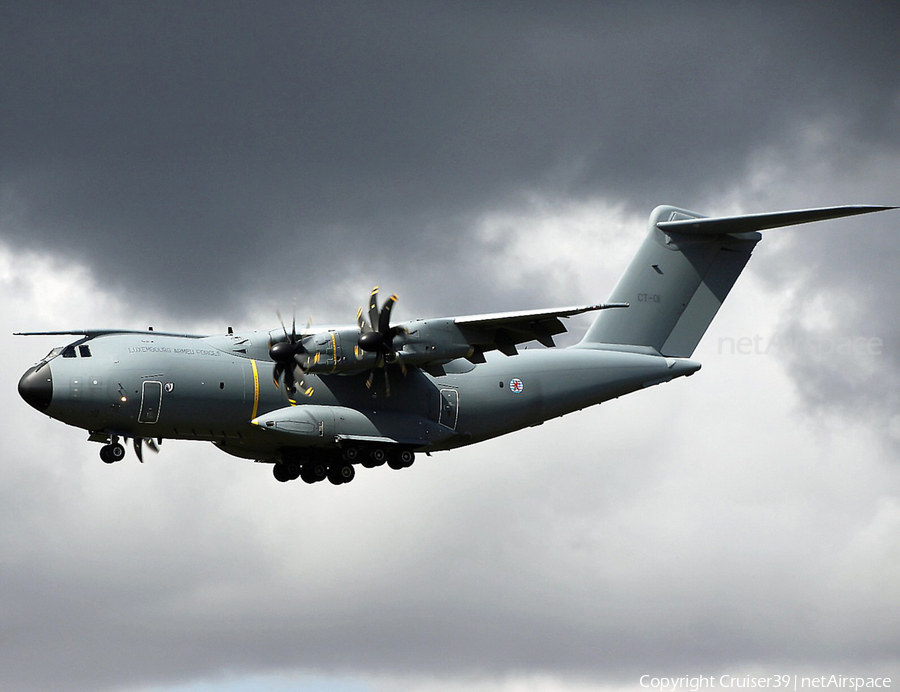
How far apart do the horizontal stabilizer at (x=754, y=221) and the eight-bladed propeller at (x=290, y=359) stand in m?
Result: 11.7

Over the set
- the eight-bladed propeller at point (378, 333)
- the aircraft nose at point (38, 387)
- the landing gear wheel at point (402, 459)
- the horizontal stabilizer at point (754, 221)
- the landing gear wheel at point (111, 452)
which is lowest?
the landing gear wheel at point (111, 452)

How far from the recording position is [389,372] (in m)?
32.3

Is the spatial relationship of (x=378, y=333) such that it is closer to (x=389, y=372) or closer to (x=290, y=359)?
(x=290, y=359)

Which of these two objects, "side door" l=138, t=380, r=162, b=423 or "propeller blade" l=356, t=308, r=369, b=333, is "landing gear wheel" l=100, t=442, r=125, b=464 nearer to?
"side door" l=138, t=380, r=162, b=423

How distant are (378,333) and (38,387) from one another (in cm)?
763

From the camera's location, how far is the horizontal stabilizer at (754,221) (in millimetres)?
29484

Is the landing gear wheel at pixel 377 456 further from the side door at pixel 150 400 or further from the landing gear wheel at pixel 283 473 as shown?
the side door at pixel 150 400

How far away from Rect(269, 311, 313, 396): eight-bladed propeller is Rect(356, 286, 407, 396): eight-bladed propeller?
4.20ft

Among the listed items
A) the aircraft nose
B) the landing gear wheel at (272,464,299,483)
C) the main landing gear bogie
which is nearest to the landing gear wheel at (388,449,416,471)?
the main landing gear bogie

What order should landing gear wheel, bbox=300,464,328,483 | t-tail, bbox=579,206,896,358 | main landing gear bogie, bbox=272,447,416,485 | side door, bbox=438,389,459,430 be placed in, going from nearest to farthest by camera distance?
main landing gear bogie, bbox=272,447,416,485 → side door, bbox=438,389,459,430 → landing gear wheel, bbox=300,464,328,483 → t-tail, bbox=579,206,896,358

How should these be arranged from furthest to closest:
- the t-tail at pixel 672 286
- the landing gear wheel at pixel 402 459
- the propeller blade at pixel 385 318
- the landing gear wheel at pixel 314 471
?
the t-tail at pixel 672 286, the landing gear wheel at pixel 314 471, the landing gear wheel at pixel 402 459, the propeller blade at pixel 385 318

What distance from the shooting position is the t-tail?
1405 inches

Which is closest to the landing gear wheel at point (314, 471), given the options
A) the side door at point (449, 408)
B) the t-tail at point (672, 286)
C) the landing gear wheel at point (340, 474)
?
the landing gear wheel at point (340, 474)

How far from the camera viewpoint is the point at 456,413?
32812 mm
